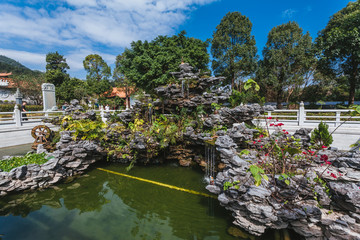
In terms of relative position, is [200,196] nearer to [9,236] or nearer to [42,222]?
[42,222]

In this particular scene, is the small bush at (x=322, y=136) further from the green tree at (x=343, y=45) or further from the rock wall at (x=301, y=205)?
the green tree at (x=343, y=45)

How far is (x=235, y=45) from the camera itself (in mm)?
19531

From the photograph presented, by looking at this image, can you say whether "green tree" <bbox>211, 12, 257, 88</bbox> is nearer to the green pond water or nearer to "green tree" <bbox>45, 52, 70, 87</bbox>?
the green pond water

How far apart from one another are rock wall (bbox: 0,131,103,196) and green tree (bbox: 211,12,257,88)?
1829cm

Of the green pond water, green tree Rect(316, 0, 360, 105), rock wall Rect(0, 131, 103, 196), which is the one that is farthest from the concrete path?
green tree Rect(316, 0, 360, 105)

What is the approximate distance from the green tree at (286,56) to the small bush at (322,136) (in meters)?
14.2

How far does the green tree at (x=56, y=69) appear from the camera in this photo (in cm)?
2833

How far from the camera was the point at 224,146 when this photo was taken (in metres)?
4.30

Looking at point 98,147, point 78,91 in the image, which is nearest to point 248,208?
point 98,147

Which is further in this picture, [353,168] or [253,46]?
[253,46]

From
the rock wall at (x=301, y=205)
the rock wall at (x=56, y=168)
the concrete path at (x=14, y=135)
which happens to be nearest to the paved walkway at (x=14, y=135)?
the concrete path at (x=14, y=135)

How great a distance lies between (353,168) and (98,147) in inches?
300

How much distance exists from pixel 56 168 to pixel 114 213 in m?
2.91

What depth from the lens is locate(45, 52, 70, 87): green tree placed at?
2833cm
